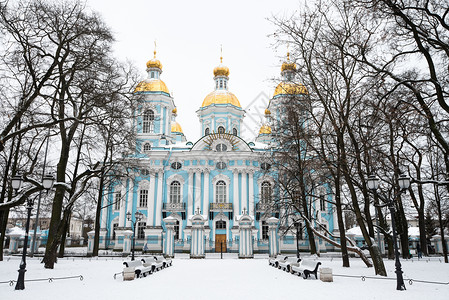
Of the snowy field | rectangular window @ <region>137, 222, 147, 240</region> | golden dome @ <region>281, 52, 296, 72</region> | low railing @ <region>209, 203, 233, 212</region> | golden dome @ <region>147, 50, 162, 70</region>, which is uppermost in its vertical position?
golden dome @ <region>147, 50, 162, 70</region>

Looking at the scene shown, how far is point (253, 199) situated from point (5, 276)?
2416 cm

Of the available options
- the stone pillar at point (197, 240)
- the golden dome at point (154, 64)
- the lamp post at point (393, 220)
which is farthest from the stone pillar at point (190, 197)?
the lamp post at point (393, 220)

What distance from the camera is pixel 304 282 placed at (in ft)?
32.8

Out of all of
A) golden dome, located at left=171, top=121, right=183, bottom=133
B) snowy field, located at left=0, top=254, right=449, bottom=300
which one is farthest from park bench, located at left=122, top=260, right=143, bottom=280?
golden dome, located at left=171, top=121, right=183, bottom=133

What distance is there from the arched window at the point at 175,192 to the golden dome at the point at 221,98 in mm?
10399

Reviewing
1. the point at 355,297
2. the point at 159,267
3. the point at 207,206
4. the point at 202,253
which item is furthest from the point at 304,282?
the point at 207,206

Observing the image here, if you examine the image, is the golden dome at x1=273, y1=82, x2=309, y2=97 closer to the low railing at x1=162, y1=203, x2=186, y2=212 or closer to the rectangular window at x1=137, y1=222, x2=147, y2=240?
the low railing at x1=162, y1=203, x2=186, y2=212

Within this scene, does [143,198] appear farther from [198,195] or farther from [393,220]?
[393,220]

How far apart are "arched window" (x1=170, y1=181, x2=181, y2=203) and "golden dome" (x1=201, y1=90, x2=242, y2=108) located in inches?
409

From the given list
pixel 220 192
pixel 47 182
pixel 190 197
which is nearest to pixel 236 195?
pixel 220 192

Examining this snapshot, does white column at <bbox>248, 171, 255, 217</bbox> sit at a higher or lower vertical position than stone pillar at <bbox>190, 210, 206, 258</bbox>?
higher

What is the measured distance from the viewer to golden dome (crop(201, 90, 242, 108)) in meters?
39.4

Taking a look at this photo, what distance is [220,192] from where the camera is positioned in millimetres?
33625

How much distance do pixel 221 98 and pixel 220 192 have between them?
11.3m
